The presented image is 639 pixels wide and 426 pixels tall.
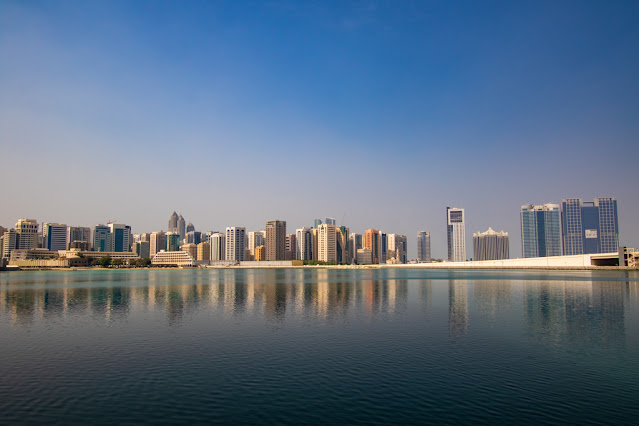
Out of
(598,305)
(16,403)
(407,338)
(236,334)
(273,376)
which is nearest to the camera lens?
(16,403)

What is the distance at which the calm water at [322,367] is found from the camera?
69.6 feet

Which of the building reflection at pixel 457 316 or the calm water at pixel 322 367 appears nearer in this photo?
the calm water at pixel 322 367

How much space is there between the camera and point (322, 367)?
29.3 m

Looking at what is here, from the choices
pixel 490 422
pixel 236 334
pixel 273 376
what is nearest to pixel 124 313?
pixel 236 334

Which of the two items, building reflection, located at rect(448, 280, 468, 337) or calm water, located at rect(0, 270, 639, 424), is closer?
calm water, located at rect(0, 270, 639, 424)

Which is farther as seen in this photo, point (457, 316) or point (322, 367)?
point (457, 316)

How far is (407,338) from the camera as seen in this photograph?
128 ft

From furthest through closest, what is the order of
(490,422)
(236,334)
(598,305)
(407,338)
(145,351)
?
(598,305) < (236,334) < (407,338) < (145,351) < (490,422)

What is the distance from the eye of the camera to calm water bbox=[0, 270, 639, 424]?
69.6 feet

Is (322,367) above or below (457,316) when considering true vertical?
above

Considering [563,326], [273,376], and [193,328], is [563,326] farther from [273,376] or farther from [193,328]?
[193,328]

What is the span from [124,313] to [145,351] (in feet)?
86.0

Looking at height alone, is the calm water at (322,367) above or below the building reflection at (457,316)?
above

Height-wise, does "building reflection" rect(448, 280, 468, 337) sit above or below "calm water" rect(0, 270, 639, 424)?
below
